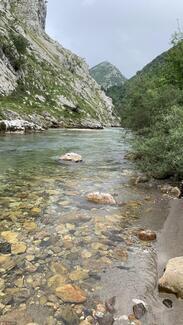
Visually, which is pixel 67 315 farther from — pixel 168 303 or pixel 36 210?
pixel 36 210

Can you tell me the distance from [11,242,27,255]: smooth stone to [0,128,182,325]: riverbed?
2 centimetres

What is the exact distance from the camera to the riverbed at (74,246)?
5613 mm

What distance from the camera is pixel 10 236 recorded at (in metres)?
8.34

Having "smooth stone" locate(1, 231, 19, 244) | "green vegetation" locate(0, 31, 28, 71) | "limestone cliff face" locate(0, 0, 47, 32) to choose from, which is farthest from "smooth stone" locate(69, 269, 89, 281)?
"limestone cliff face" locate(0, 0, 47, 32)

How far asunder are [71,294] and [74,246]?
2114 millimetres

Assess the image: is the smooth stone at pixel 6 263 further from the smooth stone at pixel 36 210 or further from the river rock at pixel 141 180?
the river rock at pixel 141 180

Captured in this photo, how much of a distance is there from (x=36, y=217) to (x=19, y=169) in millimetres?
8226

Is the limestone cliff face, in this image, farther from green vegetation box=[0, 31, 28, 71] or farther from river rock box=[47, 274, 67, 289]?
river rock box=[47, 274, 67, 289]

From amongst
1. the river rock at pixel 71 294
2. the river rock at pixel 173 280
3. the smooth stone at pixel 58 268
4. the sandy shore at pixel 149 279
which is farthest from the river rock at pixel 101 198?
the river rock at pixel 71 294

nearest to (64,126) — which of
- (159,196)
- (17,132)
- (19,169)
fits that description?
(17,132)

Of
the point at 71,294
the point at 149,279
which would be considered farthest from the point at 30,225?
the point at 149,279

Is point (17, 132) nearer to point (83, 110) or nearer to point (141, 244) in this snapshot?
point (141, 244)

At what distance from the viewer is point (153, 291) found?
236 inches

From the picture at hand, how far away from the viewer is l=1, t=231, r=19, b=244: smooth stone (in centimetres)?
804
